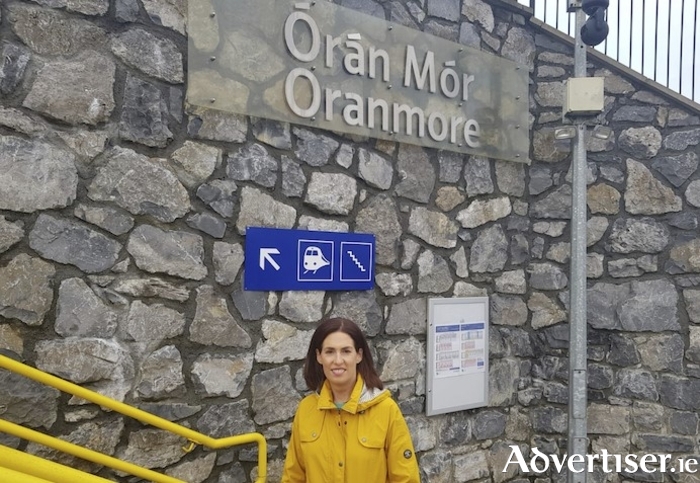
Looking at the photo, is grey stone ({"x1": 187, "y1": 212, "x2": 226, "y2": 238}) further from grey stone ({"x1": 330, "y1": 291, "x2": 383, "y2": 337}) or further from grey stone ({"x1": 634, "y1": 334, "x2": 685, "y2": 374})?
grey stone ({"x1": 634, "y1": 334, "x2": 685, "y2": 374})

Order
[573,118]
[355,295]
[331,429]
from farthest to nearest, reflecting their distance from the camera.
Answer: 1. [573,118]
2. [355,295]
3. [331,429]

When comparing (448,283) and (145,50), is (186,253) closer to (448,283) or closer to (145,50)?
(145,50)

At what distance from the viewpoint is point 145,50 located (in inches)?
114

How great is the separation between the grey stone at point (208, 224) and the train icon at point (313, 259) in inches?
18.7

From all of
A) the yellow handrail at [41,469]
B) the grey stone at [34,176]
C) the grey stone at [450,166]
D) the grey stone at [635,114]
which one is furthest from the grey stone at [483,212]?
the yellow handrail at [41,469]

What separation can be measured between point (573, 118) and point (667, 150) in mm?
769

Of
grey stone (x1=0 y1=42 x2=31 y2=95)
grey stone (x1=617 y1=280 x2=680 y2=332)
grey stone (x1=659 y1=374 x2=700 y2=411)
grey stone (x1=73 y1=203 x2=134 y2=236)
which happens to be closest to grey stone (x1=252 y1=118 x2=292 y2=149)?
grey stone (x1=73 y1=203 x2=134 y2=236)

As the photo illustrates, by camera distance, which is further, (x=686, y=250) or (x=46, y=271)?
(x=686, y=250)

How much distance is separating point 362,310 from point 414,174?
90 centimetres

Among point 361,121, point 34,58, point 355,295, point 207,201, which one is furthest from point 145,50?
point 355,295

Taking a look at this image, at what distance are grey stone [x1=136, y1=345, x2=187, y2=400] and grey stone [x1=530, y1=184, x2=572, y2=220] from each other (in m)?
2.70

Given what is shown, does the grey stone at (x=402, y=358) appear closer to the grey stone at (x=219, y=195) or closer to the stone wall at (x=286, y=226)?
the stone wall at (x=286, y=226)

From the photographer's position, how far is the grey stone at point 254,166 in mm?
3143

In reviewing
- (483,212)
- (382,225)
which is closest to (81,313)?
(382,225)
